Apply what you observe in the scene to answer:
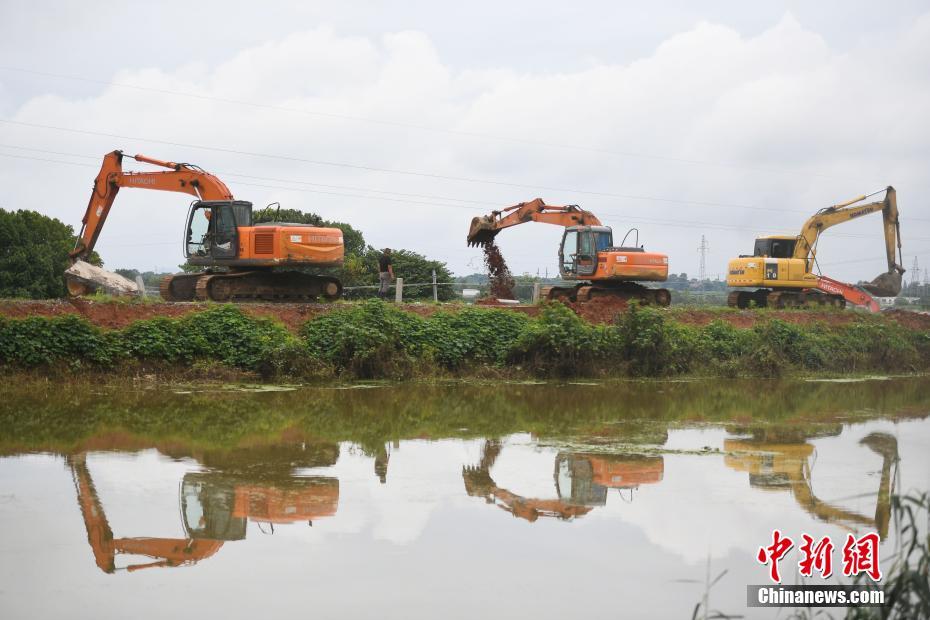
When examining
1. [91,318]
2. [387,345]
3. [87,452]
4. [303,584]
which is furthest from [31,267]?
[303,584]

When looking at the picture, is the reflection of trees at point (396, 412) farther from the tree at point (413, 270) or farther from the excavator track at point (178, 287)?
the tree at point (413, 270)

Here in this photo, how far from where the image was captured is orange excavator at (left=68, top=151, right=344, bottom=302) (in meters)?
25.6

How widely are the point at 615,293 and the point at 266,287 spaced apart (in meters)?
11.2

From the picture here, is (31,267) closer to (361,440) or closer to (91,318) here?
(91,318)

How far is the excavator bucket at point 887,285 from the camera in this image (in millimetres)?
38281

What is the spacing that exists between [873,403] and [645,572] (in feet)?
46.8

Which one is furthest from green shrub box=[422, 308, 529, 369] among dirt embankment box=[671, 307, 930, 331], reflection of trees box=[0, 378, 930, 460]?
dirt embankment box=[671, 307, 930, 331]

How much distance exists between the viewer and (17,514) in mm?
10062

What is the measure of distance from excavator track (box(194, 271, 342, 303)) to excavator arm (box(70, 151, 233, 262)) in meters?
2.28

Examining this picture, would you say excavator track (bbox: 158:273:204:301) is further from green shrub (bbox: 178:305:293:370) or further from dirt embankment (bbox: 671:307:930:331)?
dirt embankment (bbox: 671:307:930:331)

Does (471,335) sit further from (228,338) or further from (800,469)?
(800,469)

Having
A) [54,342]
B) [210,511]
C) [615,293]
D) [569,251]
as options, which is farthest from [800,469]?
[569,251]

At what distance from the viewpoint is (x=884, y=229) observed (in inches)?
1506

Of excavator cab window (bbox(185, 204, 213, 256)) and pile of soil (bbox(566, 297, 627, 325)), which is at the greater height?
excavator cab window (bbox(185, 204, 213, 256))
